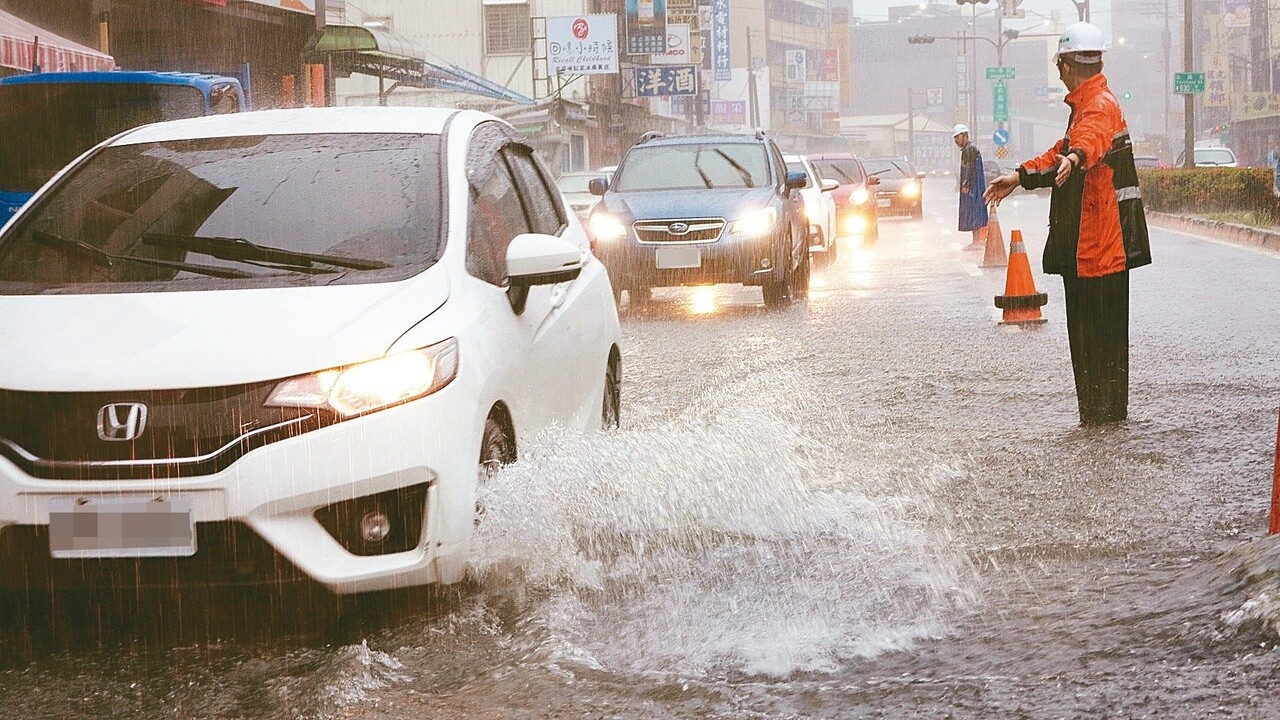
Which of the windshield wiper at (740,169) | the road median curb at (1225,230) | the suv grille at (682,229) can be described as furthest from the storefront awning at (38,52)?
the road median curb at (1225,230)

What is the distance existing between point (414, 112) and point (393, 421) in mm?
1994

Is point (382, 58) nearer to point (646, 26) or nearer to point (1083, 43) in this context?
point (1083, 43)

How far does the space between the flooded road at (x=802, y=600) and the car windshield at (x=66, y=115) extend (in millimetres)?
6263

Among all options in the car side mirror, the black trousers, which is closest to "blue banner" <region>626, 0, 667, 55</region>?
the black trousers

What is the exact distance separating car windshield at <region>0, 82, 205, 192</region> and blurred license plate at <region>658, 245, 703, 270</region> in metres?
4.04

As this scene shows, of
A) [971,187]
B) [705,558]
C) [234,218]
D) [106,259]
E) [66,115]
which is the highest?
[66,115]

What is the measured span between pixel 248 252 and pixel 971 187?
18.4 meters

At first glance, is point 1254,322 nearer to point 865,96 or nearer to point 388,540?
point 388,540

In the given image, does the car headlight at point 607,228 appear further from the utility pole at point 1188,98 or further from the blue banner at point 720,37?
the blue banner at point 720,37

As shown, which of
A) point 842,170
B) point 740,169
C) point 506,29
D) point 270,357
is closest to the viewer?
point 270,357

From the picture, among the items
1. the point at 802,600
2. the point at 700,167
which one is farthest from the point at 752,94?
the point at 802,600

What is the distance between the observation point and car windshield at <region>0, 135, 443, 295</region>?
199 inches

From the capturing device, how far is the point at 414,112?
19.9 feet

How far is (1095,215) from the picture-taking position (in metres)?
7.64
